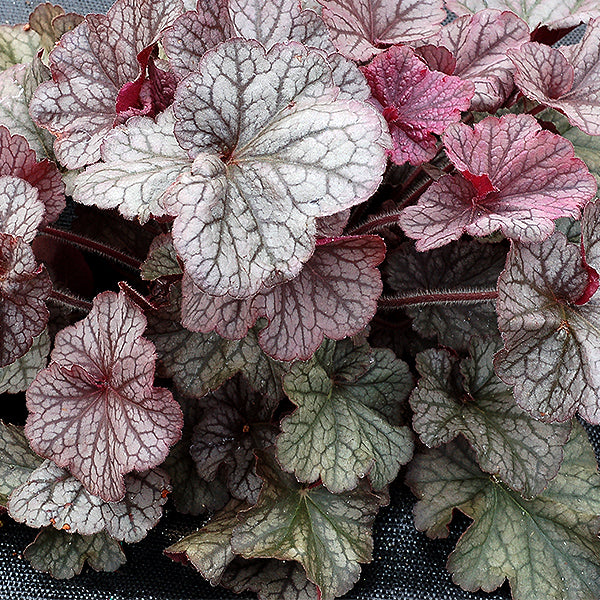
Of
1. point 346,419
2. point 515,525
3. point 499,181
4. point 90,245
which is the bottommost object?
point 515,525

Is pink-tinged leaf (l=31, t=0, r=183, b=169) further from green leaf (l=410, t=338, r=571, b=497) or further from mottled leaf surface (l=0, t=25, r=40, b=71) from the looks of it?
green leaf (l=410, t=338, r=571, b=497)

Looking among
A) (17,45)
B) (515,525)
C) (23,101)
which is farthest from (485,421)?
(17,45)

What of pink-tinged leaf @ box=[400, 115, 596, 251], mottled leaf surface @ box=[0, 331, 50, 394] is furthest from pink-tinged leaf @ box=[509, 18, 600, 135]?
mottled leaf surface @ box=[0, 331, 50, 394]

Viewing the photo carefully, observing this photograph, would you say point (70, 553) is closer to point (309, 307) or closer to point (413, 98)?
point (309, 307)

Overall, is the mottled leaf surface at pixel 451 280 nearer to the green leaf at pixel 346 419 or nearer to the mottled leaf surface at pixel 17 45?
the green leaf at pixel 346 419

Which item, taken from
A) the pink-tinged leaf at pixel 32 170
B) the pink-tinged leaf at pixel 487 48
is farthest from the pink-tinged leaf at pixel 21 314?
the pink-tinged leaf at pixel 487 48

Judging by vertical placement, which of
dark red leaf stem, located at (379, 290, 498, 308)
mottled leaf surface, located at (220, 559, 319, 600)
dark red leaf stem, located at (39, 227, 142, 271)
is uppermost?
dark red leaf stem, located at (39, 227, 142, 271)

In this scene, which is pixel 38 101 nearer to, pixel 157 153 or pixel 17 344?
pixel 157 153

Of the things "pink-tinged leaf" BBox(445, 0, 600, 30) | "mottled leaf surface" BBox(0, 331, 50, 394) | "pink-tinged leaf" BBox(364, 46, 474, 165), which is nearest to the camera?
"pink-tinged leaf" BBox(364, 46, 474, 165)

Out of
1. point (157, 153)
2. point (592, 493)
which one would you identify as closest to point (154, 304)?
point (157, 153)
